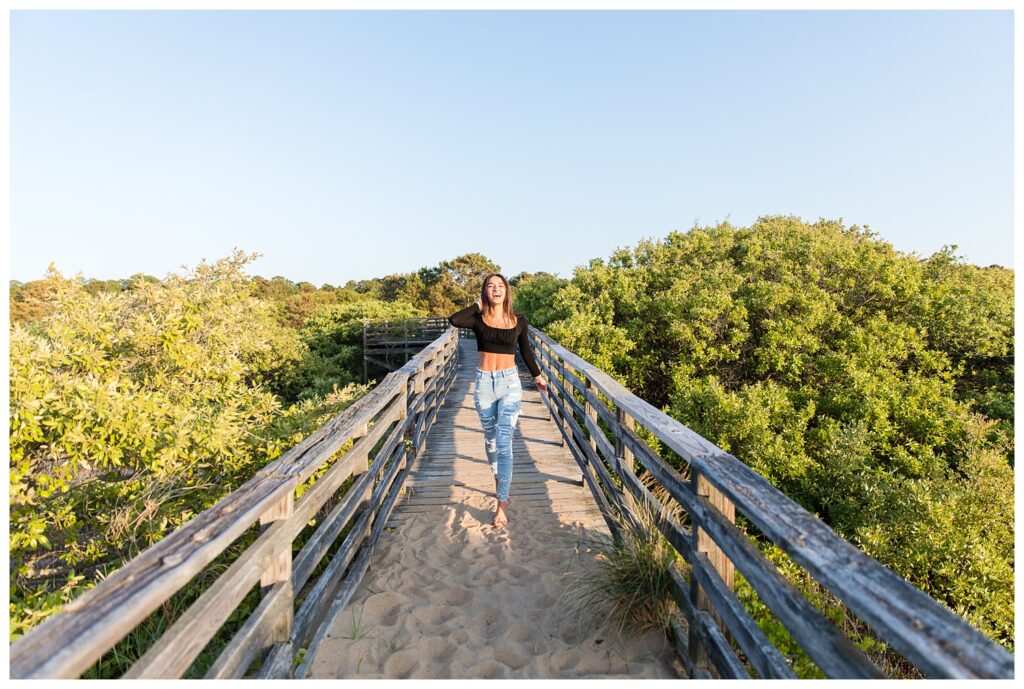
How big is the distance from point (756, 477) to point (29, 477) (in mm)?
6266

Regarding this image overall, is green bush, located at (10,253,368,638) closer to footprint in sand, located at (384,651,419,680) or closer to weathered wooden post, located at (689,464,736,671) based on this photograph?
footprint in sand, located at (384,651,419,680)

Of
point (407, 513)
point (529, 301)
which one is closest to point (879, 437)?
point (407, 513)

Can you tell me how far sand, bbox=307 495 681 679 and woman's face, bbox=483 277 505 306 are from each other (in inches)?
68.6

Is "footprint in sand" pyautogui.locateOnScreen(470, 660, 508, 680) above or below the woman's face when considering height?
below

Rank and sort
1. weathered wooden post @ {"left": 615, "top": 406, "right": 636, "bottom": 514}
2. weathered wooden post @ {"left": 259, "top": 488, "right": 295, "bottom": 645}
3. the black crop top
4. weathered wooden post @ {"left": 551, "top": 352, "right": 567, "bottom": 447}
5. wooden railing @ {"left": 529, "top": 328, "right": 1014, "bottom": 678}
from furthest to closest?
weathered wooden post @ {"left": 551, "top": 352, "right": 567, "bottom": 447} → the black crop top → weathered wooden post @ {"left": 615, "top": 406, "right": 636, "bottom": 514} → weathered wooden post @ {"left": 259, "top": 488, "right": 295, "bottom": 645} → wooden railing @ {"left": 529, "top": 328, "right": 1014, "bottom": 678}

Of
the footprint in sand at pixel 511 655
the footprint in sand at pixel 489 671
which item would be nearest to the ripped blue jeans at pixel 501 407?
the footprint in sand at pixel 511 655

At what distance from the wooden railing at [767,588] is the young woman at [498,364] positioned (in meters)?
1.05

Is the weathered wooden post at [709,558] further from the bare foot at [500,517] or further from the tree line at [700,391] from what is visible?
the tree line at [700,391]

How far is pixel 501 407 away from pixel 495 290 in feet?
2.98

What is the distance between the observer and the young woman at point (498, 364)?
164 inches

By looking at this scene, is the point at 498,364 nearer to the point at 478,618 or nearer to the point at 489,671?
the point at 478,618

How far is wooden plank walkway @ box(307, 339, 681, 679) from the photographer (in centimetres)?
254

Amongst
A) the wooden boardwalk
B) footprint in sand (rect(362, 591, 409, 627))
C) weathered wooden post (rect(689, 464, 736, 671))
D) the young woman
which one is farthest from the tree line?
weathered wooden post (rect(689, 464, 736, 671))

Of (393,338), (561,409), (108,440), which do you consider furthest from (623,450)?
(393,338)
